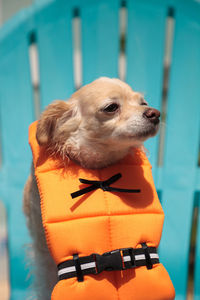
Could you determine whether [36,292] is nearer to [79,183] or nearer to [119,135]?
[79,183]

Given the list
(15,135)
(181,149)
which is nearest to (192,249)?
(181,149)

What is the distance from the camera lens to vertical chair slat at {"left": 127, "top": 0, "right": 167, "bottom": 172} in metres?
1.03

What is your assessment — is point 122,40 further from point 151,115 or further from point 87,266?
point 87,266

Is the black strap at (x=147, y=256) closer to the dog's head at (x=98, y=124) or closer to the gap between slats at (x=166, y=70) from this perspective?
the dog's head at (x=98, y=124)

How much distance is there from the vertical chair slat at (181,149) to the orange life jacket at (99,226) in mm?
400

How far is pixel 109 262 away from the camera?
2.01ft

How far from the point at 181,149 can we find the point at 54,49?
0.70 metres

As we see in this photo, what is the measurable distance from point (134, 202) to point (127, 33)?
73 centimetres

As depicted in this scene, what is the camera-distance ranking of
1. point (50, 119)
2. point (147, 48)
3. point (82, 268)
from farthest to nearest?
1. point (147, 48)
2. point (50, 119)
3. point (82, 268)

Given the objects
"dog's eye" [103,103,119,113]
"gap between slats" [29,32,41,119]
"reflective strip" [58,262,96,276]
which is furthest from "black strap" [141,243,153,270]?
"gap between slats" [29,32,41,119]

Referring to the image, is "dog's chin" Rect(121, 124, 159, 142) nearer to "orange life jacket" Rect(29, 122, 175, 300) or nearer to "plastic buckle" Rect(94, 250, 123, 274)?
"orange life jacket" Rect(29, 122, 175, 300)

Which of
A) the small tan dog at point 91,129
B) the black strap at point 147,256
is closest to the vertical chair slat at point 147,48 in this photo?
the small tan dog at point 91,129

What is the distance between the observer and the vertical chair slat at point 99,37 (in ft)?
3.40

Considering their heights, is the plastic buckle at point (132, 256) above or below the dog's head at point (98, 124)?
below
